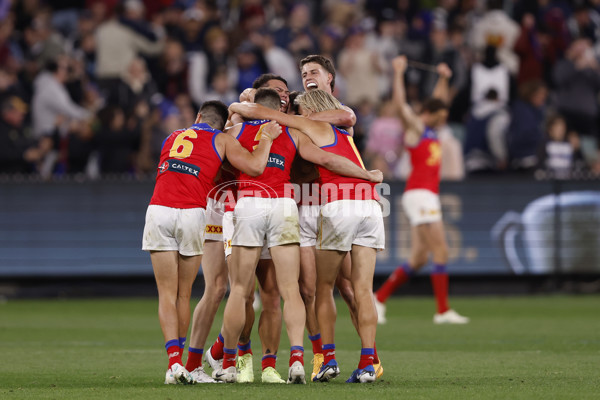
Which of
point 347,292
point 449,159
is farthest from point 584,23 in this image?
point 347,292

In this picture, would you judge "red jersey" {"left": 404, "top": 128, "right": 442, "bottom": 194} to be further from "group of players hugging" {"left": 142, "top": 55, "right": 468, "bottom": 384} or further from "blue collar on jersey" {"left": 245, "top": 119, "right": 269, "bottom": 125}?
"blue collar on jersey" {"left": 245, "top": 119, "right": 269, "bottom": 125}

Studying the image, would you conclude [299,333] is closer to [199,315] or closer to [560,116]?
[199,315]

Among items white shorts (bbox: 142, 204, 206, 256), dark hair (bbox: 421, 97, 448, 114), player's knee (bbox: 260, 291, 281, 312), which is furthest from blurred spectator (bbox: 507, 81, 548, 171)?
white shorts (bbox: 142, 204, 206, 256)

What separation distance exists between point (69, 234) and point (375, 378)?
10.8 meters

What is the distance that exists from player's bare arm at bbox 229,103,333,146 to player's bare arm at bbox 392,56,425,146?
191 inches

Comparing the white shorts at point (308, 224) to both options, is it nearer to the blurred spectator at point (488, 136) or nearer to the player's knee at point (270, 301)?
the player's knee at point (270, 301)

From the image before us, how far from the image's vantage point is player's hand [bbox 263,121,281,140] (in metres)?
8.60

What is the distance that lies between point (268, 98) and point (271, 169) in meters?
0.68

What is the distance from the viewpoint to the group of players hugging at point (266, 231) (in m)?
8.45

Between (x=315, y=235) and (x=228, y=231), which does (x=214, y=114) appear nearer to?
(x=228, y=231)

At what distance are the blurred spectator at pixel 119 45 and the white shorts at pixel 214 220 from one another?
12.1m

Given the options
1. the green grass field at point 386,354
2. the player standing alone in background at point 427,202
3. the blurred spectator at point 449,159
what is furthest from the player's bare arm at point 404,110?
the blurred spectator at point 449,159

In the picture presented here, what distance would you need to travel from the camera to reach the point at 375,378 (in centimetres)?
859

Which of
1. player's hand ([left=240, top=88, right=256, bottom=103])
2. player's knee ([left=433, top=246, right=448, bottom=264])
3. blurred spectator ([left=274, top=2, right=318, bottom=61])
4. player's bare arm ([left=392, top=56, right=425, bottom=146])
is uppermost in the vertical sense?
blurred spectator ([left=274, top=2, right=318, bottom=61])
